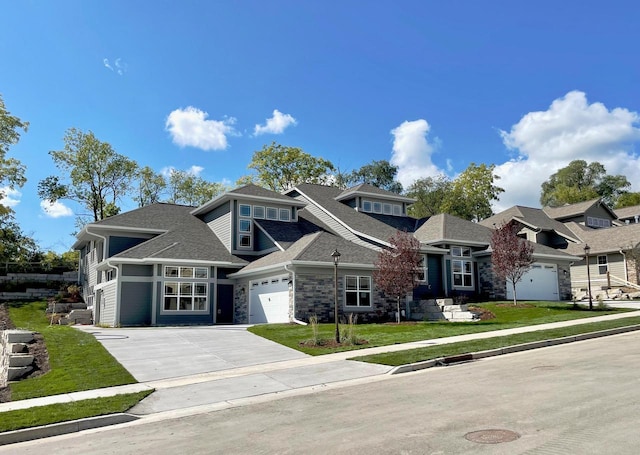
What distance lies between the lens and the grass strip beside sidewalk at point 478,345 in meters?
14.4

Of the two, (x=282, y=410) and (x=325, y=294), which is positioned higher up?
(x=325, y=294)

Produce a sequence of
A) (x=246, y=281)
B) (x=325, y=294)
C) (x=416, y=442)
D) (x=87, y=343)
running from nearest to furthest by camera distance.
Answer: (x=416, y=442) < (x=87, y=343) < (x=325, y=294) < (x=246, y=281)

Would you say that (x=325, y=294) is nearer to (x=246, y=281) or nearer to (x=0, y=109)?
(x=246, y=281)

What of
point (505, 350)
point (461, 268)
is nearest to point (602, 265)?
point (461, 268)

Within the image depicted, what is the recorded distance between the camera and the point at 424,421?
25.9 feet

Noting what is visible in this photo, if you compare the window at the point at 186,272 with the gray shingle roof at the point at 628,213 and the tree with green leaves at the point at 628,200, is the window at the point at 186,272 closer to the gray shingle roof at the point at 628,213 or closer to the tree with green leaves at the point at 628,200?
the gray shingle roof at the point at 628,213

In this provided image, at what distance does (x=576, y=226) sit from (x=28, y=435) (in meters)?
44.8

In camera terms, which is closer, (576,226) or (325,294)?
(325,294)

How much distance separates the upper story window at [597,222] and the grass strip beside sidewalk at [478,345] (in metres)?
30.5

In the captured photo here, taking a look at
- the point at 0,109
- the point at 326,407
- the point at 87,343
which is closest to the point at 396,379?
the point at 326,407

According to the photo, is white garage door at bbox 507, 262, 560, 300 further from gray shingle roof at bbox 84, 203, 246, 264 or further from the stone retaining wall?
the stone retaining wall

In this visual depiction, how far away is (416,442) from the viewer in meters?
6.79

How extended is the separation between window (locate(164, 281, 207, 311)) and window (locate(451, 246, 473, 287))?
1433cm

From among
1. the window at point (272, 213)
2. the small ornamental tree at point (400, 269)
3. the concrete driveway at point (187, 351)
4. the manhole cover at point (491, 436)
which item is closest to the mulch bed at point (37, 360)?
the concrete driveway at point (187, 351)
